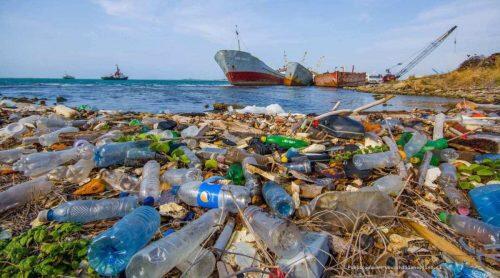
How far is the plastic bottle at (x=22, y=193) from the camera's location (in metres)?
2.04

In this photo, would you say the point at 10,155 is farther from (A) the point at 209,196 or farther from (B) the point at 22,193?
(A) the point at 209,196

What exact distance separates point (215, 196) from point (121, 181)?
1.07 m

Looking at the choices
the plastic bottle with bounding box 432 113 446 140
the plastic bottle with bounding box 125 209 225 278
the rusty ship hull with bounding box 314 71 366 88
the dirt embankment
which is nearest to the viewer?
the plastic bottle with bounding box 125 209 225 278

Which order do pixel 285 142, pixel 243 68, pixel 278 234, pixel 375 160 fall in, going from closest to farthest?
pixel 278 234 → pixel 375 160 → pixel 285 142 → pixel 243 68

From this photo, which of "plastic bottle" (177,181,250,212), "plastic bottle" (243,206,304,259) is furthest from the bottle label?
"plastic bottle" (243,206,304,259)

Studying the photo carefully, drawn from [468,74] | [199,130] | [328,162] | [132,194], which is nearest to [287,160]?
[328,162]

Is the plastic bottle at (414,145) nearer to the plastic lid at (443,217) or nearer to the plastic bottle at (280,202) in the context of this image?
the plastic lid at (443,217)

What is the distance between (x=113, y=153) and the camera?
9.68ft

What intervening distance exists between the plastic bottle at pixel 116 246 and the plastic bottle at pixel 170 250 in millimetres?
104

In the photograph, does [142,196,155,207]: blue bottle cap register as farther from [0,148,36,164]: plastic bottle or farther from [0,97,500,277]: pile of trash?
[0,148,36,164]: plastic bottle

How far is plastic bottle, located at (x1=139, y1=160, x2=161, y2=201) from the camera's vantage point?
7.14 feet

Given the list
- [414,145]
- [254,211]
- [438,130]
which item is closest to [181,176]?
[254,211]

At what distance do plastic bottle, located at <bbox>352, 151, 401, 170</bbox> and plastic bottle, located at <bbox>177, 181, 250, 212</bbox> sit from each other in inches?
55.2

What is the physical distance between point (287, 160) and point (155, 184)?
4.61 feet
